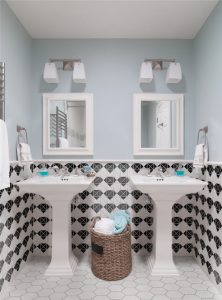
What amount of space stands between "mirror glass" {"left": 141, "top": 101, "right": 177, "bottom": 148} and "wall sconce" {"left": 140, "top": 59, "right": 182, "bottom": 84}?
Answer: 243 mm

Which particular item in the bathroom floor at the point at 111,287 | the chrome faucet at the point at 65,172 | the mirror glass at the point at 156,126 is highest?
the mirror glass at the point at 156,126

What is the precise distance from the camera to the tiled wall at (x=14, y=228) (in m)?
1.84

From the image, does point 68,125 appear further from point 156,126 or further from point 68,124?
point 156,126

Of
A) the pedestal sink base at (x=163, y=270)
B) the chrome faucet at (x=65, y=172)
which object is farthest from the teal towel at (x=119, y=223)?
the chrome faucet at (x=65, y=172)

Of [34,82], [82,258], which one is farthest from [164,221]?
[34,82]

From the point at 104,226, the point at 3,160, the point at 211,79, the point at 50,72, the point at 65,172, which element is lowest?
the point at 104,226

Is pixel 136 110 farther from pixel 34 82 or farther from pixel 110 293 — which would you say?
pixel 110 293

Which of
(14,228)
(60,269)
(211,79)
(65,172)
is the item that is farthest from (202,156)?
(14,228)

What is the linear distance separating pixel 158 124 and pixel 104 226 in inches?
47.1

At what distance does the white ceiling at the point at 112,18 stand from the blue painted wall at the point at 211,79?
0.14m

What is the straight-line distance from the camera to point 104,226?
2.13 m

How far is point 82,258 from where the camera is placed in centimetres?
242

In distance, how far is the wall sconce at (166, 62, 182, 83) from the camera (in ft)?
7.89

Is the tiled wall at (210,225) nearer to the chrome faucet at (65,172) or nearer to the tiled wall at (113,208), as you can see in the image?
the tiled wall at (113,208)
